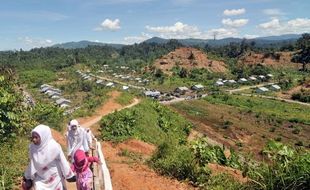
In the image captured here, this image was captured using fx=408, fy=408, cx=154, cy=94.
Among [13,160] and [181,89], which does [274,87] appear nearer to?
[181,89]

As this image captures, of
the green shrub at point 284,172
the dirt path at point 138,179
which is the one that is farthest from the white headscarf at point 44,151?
the dirt path at point 138,179

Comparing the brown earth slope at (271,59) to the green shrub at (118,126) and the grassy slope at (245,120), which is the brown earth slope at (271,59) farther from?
the green shrub at (118,126)

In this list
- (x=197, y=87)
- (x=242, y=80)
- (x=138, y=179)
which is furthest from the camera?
(x=242, y=80)

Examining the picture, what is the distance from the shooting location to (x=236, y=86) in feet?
275

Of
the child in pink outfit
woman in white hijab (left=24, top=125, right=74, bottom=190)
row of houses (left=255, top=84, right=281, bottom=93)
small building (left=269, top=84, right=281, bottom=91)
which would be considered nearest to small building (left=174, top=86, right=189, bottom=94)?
row of houses (left=255, top=84, right=281, bottom=93)

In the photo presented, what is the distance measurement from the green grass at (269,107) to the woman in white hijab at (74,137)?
47.6 meters

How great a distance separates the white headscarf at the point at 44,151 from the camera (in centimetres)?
543

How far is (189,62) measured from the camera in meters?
108

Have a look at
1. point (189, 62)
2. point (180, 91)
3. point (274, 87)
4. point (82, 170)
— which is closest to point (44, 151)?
point (82, 170)

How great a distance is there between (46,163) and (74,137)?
3692 mm

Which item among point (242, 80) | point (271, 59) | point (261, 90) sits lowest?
point (261, 90)

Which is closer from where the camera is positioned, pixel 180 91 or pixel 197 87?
pixel 180 91

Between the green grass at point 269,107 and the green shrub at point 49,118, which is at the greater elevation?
the green shrub at point 49,118

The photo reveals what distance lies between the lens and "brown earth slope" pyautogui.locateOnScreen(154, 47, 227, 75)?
10478 centimetres
